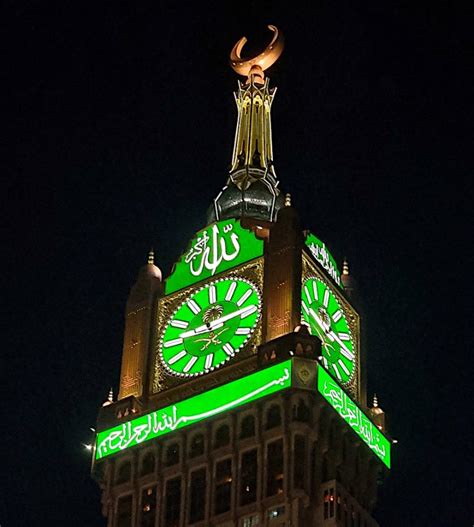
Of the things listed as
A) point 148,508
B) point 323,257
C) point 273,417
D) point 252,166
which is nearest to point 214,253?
point 323,257

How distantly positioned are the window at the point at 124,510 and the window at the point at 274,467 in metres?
9.27

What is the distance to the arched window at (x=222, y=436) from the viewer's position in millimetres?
104625

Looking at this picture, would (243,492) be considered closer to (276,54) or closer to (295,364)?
(295,364)

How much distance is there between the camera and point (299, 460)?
4023 inches

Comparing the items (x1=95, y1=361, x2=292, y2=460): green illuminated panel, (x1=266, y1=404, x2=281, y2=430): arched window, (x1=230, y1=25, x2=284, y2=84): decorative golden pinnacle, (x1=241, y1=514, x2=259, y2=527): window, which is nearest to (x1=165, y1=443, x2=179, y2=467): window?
(x1=95, y1=361, x2=292, y2=460): green illuminated panel

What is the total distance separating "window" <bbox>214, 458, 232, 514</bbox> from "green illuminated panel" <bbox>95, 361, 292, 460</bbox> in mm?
3036

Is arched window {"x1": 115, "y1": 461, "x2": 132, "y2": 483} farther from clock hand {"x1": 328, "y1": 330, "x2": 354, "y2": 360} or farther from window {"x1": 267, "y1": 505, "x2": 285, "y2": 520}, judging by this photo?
clock hand {"x1": 328, "y1": 330, "x2": 354, "y2": 360}

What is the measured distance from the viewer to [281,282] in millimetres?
108312

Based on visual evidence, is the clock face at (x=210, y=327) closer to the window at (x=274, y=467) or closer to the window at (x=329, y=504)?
the window at (x=274, y=467)

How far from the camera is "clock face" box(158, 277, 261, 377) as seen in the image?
10838 cm

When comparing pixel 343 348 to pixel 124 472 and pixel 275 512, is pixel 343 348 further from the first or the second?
pixel 124 472

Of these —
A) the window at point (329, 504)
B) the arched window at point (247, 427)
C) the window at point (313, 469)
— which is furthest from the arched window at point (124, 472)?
the window at point (329, 504)

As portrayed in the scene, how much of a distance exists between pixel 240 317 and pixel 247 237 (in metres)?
6.21

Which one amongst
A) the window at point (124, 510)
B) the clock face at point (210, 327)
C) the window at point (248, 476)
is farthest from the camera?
the clock face at point (210, 327)
